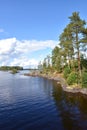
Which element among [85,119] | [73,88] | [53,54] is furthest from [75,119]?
[53,54]

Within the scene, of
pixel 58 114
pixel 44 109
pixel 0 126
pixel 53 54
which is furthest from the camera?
pixel 53 54

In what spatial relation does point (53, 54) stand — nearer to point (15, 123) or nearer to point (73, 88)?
point (73, 88)

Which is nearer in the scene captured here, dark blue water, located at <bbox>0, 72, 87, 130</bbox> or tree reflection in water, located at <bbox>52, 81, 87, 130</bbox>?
dark blue water, located at <bbox>0, 72, 87, 130</bbox>

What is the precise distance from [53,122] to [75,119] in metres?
3.83

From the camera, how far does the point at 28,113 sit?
116 feet

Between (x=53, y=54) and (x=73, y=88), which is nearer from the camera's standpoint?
(x=73, y=88)

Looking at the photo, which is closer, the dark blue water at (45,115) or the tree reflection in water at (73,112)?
the dark blue water at (45,115)

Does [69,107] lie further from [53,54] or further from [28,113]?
[53,54]

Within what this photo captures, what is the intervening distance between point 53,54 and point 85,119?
335ft

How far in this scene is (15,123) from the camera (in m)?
29.4

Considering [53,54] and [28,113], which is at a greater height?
[53,54]

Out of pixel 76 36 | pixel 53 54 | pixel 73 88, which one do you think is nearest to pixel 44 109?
pixel 73 88

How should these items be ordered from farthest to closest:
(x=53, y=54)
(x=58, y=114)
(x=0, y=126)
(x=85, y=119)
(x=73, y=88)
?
(x=53, y=54) < (x=73, y=88) < (x=58, y=114) < (x=85, y=119) < (x=0, y=126)

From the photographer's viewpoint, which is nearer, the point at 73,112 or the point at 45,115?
the point at 45,115
